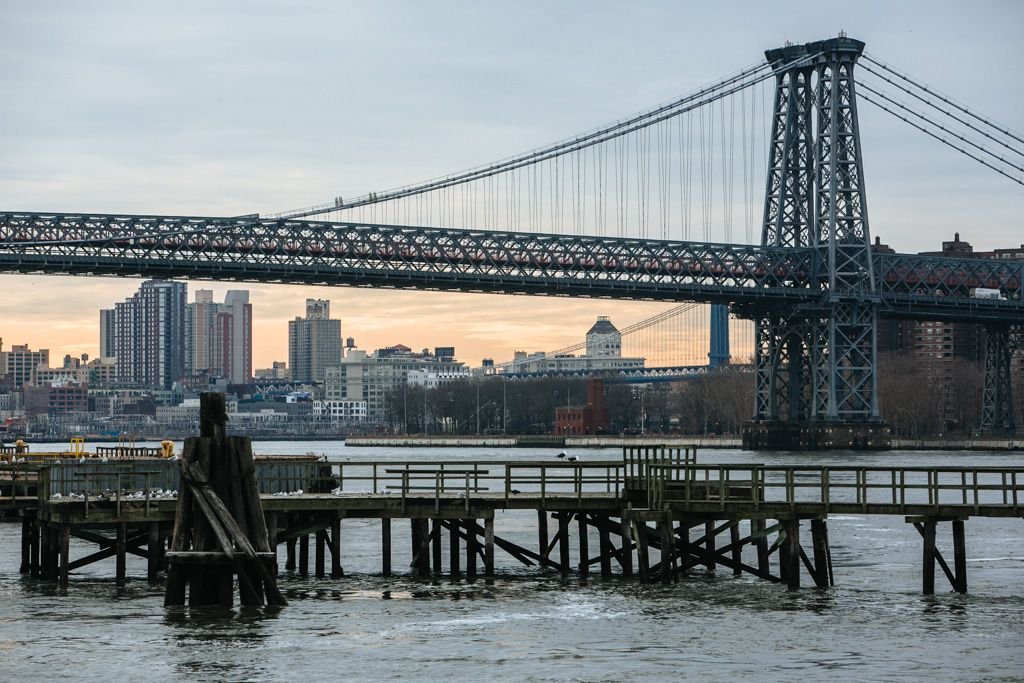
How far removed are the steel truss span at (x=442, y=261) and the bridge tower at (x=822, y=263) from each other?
5.27 ft

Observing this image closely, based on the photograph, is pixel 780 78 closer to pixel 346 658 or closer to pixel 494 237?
pixel 494 237

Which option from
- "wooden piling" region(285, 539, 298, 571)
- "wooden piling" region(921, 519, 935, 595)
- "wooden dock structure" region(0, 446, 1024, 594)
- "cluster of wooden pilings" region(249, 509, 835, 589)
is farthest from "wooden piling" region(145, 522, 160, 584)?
"wooden piling" region(921, 519, 935, 595)

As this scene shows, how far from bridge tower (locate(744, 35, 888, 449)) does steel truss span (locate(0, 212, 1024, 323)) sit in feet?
5.27

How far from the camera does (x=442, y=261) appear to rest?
133625 millimetres

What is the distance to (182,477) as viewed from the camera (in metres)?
34.2

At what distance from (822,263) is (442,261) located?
27090mm

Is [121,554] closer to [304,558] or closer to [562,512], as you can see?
[304,558]

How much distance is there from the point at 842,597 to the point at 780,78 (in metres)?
104

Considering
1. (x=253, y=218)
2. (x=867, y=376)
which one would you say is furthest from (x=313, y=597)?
(x=867, y=376)

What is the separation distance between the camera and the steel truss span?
12456 cm

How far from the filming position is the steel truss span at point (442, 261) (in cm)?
12456

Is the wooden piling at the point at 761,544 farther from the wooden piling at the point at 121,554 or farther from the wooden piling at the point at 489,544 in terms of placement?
the wooden piling at the point at 121,554

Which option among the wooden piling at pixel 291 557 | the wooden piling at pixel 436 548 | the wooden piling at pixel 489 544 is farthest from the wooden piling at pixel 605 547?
the wooden piling at pixel 291 557

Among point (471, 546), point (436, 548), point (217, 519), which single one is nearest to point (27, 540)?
point (436, 548)
